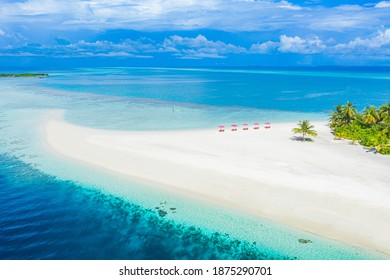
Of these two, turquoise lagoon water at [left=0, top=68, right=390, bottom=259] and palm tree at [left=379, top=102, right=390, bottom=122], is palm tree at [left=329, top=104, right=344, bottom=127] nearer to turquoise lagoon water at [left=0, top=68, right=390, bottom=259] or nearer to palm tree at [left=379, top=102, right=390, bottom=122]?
palm tree at [left=379, top=102, right=390, bottom=122]

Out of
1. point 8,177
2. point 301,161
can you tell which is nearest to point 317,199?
point 301,161

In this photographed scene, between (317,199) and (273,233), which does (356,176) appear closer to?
(317,199)

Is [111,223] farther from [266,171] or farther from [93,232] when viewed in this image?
[266,171]

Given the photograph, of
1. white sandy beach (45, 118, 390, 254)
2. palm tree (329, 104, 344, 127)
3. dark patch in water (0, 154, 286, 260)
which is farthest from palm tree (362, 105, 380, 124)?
dark patch in water (0, 154, 286, 260)

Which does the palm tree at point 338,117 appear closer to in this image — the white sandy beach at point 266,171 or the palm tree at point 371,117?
the white sandy beach at point 266,171

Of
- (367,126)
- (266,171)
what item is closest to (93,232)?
(266,171)

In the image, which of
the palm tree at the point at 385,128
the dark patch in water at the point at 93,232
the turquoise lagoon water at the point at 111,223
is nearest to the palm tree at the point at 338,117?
the palm tree at the point at 385,128
